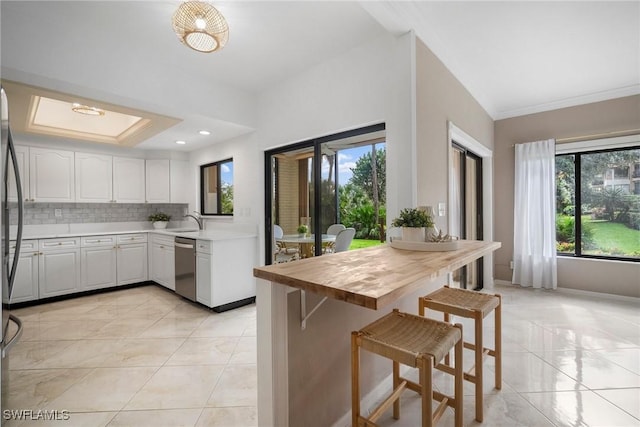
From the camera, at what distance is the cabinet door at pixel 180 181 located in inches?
193

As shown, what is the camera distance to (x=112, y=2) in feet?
6.65

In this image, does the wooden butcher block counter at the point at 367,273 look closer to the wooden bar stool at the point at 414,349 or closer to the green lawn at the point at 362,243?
the wooden bar stool at the point at 414,349

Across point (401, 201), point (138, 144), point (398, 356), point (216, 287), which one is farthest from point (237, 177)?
point (398, 356)

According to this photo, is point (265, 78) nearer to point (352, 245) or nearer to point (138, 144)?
point (352, 245)

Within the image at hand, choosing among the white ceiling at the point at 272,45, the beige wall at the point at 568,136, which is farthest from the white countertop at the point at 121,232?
the beige wall at the point at 568,136

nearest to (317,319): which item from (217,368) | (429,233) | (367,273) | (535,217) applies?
(367,273)

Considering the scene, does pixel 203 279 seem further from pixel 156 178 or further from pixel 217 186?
pixel 156 178

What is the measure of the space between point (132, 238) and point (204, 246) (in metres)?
1.85

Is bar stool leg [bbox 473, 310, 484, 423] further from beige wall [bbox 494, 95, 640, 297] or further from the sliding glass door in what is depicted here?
beige wall [bbox 494, 95, 640, 297]

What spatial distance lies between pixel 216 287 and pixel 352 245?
63.5 inches

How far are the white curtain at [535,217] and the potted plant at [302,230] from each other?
314cm

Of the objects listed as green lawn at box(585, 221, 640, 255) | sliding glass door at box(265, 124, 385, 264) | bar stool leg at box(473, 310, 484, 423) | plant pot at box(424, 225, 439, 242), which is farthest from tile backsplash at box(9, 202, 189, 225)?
green lawn at box(585, 221, 640, 255)

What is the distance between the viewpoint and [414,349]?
46.6 inches

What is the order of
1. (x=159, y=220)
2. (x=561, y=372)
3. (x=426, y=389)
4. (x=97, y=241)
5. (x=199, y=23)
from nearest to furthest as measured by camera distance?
1. (x=426, y=389)
2. (x=199, y=23)
3. (x=561, y=372)
4. (x=97, y=241)
5. (x=159, y=220)
